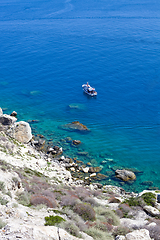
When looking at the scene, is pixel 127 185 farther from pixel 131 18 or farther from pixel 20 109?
pixel 131 18

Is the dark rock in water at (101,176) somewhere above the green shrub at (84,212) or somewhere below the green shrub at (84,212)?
below

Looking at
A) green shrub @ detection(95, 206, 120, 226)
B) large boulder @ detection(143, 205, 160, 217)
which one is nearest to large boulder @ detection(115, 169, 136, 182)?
large boulder @ detection(143, 205, 160, 217)

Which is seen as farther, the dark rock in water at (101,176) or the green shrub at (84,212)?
the dark rock in water at (101,176)

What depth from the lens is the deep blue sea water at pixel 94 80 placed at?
138ft

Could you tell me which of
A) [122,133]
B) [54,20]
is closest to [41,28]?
[54,20]

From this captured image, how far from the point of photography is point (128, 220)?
63.1 ft

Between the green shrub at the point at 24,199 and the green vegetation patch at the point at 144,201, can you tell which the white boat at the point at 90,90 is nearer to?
the green vegetation patch at the point at 144,201

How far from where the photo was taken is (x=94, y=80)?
2655 inches

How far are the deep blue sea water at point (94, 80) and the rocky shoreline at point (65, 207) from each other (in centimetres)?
697

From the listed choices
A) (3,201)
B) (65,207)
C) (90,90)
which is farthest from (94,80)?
(3,201)

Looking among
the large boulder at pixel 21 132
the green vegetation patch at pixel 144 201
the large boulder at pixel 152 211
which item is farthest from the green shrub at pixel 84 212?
the large boulder at pixel 21 132

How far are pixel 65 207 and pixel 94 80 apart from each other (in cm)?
5334

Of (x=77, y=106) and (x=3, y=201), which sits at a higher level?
(x=3, y=201)

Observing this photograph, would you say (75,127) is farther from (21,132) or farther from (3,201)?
(3,201)
